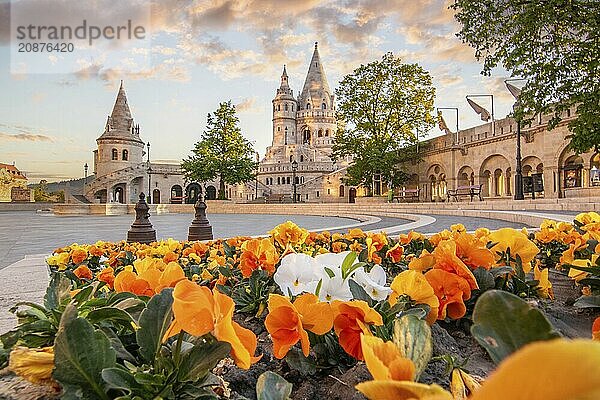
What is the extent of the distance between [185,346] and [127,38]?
53.9 ft

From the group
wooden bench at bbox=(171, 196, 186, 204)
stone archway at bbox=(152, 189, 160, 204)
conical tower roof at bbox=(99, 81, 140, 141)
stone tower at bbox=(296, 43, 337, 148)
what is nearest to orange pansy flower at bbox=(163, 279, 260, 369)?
wooden bench at bbox=(171, 196, 186, 204)

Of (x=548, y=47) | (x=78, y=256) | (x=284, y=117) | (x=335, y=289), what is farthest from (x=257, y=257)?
(x=284, y=117)

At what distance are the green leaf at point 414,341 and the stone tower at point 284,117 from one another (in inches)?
3555

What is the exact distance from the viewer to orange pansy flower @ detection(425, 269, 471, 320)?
1274 millimetres

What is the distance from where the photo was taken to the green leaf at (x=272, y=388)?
2.25 ft

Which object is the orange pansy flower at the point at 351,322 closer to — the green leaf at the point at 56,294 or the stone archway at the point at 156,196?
the green leaf at the point at 56,294

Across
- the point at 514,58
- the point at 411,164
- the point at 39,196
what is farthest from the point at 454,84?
the point at 39,196

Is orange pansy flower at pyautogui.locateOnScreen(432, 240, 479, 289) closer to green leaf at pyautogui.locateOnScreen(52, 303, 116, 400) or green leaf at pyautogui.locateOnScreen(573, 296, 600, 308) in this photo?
green leaf at pyautogui.locateOnScreen(573, 296, 600, 308)

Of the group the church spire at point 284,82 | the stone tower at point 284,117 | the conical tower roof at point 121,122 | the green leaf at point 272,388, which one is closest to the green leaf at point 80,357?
the green leaf at point 272,388

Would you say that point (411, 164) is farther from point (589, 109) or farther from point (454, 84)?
point (589, 109)

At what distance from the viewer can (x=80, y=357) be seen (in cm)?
66

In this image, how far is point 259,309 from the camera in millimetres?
1769

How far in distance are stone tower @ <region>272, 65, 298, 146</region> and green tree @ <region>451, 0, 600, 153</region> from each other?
78.3 m

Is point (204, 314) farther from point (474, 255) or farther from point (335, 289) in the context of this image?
point (474, 255)
